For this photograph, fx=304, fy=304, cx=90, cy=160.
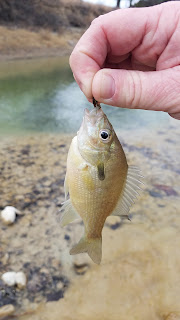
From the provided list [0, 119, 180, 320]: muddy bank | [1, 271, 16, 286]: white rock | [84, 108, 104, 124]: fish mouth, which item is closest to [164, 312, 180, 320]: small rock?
[0, 119, 180, 320]: muddy bank

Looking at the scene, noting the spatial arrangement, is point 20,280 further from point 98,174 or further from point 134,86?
point 134,86

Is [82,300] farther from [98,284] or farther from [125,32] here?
[125,32]

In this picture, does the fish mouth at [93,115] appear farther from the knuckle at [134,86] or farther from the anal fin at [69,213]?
the anal fin at [69,213]

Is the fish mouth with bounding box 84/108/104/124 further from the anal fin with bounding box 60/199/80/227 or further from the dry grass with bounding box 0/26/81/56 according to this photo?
the dry grass with bounding box 0/26/81/56

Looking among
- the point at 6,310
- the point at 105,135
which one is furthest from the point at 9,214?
the point at 105,135

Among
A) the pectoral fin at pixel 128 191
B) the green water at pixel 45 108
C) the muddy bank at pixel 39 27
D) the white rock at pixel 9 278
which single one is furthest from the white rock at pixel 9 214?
the muddy bank at pixel 39 27

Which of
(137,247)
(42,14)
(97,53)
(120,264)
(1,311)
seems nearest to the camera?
(97,53)

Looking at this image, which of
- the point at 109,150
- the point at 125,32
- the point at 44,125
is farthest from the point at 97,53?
the point at 44,125

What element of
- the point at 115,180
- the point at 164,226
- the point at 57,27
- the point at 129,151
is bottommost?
the point at 57,27
